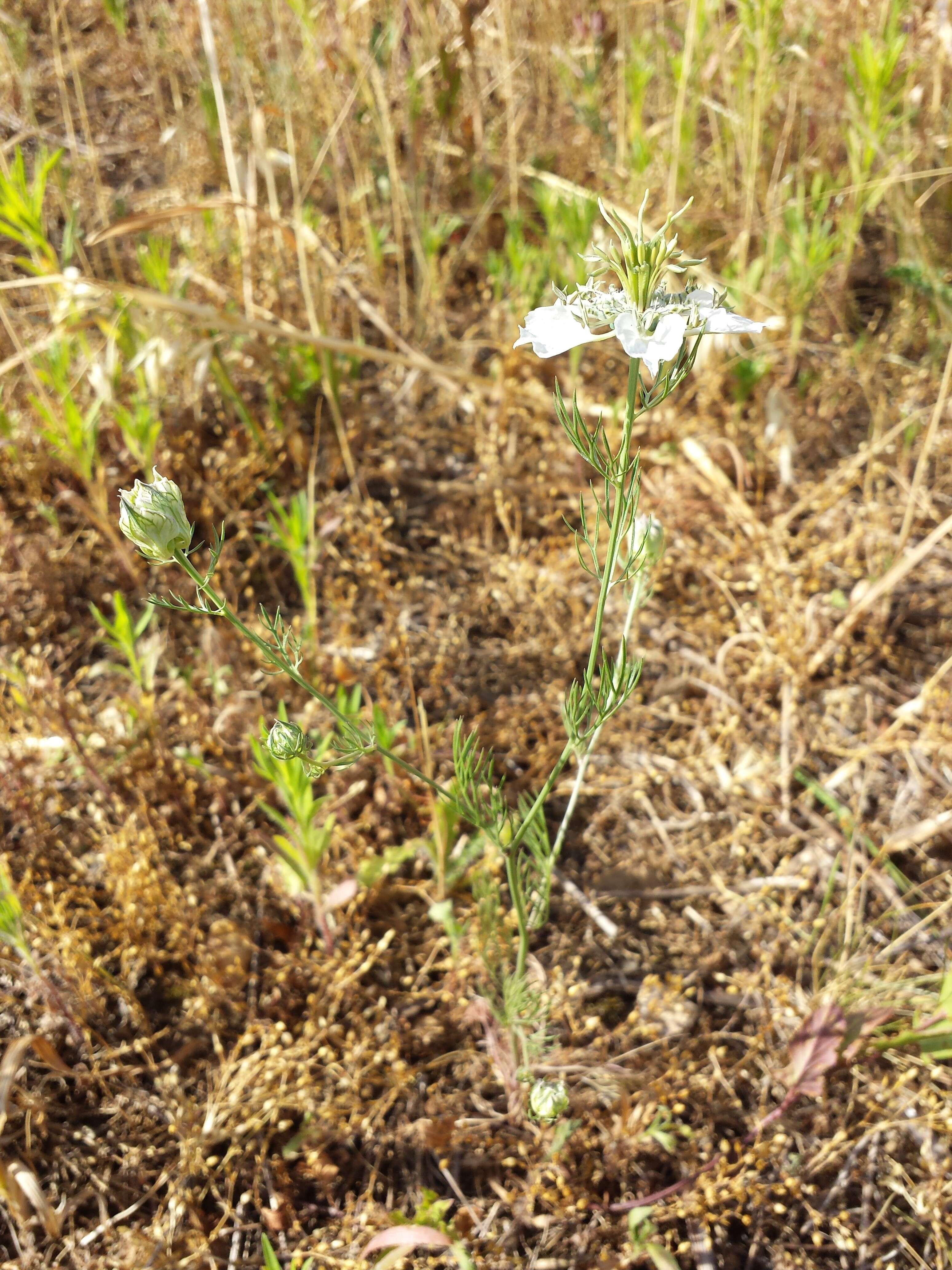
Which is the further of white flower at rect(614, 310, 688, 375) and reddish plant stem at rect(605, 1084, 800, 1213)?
reddish plant stem at rect(605, 1084, 800, 1213)

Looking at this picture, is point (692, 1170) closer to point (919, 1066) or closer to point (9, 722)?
point (919, 1066)

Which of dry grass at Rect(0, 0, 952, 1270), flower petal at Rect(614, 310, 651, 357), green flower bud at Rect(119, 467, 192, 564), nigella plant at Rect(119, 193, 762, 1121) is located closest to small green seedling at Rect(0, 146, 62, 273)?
dry grass at Rect(0, 0, 952, 1270)

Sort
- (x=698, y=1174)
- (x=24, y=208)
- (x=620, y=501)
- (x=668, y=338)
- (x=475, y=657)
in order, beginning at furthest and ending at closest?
(x=475, y=657) < (x=24, y=208) < (x=698, y=1174) < (x=620, y=501) < (x=668, y=338)

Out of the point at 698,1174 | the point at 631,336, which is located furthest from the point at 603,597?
the point at 698,1174

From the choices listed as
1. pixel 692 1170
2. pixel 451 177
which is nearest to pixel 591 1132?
pixel 692 1170

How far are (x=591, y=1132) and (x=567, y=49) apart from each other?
329cm

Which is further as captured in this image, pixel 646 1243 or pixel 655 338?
pixel 646 1243

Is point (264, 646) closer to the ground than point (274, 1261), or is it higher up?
higher up

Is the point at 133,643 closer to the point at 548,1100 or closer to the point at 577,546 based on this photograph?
the point at 577,546

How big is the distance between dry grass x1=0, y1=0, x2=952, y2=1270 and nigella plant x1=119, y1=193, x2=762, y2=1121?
7.0 inches

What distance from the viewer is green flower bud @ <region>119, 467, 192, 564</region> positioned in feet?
3.18

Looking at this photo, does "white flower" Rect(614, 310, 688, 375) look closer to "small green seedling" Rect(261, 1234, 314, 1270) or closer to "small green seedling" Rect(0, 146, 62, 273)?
"small green seedling" Rect(261, 1234, 314, 1270)

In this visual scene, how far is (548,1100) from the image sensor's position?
137 centimetres

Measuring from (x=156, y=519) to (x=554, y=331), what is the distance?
483 mm
